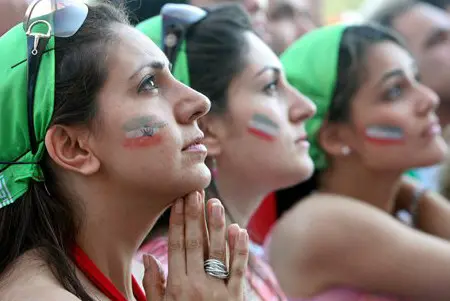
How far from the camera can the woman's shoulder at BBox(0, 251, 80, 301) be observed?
4.72 ft

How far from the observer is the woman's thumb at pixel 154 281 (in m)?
1.62

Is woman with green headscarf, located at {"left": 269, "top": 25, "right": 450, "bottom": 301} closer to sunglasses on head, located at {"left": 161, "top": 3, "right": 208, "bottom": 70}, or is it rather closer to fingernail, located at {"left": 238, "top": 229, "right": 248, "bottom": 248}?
sunglasses on head, located at {"left": 161, "top": 3, "right": 208, "bottom": 70}

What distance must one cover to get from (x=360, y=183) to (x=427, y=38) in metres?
1.12

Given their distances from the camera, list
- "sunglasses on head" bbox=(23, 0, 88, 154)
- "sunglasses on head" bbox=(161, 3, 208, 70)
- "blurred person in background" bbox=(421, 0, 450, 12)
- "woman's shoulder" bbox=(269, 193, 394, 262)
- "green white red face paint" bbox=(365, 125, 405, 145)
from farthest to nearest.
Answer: "blurred person in background" bbox=(421, 0, 450, 12), "green white red face paint" bbox=(365, 125, 405, 145), "woman's shoulder" bbox=(269, 193, 394, 262), "sunglasses on head" bbox=(161, 3, 208, 70), "sunglasses on head" bbox=(23, 0, 88, 154)

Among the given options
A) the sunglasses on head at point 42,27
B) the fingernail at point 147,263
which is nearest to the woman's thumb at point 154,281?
the fingernail at point 147,263

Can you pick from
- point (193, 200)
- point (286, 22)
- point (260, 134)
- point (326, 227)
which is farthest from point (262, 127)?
point (286, 22)

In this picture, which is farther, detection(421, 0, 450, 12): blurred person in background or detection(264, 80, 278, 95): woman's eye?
detection(421, 0, 450, 12): blurred person in background

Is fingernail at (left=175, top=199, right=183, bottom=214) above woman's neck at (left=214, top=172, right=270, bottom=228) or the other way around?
above

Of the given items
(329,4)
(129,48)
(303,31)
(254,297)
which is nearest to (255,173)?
(254,297)

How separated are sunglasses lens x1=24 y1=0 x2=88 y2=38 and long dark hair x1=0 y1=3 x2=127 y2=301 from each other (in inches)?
0.6

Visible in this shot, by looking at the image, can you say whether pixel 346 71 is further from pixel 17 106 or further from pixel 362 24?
pixel 17 106

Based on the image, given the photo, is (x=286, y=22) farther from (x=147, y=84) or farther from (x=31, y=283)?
(x=31, y=283)

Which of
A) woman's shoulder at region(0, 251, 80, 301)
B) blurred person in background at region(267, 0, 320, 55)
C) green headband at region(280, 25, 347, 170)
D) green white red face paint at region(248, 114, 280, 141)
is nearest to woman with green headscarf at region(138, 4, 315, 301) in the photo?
green white red face paint at region(248, 114, 280, 141)

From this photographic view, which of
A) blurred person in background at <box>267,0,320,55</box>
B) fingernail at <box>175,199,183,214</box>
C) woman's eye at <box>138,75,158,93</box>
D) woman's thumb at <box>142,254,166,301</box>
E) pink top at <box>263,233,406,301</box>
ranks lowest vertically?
pink top at <box>263,233,406,301</box>
